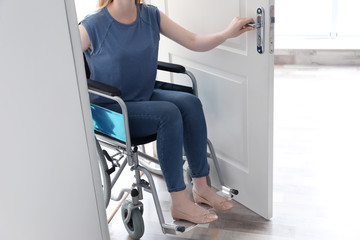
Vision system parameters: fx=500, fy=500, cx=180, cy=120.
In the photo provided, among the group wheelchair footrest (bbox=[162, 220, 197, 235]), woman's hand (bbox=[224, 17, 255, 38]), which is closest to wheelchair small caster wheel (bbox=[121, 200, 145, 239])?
wheelchair footrest (bbox=[162, 220, 197, 235])

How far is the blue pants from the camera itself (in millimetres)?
2021

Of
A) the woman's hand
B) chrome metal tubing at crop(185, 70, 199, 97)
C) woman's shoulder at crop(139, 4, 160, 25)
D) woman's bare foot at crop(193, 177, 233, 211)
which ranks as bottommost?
woman's bare foot at crop(193, 177, 233, 211)

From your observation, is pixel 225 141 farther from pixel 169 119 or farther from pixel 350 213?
pixel 350 213

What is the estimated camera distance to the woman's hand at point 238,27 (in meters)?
2.01

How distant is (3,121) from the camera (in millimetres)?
1214

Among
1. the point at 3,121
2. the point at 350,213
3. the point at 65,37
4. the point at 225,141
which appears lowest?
the point at 350,213

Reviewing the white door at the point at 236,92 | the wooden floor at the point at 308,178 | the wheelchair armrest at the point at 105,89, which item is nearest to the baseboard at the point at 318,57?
the wooden floor at the point at 308,178

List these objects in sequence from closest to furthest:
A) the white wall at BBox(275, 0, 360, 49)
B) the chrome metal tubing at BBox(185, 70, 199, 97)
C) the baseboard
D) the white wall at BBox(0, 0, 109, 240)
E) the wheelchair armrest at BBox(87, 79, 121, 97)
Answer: the white wall at BBox(0, 0, 109, 240)
the wheelchair armrest at BBox(87, 79, 121, 97)
the chrome metal tubing at BBox(185, 70, 199, 97)
the baseboard
the white wall at BBox(275, 0, 360, 49)

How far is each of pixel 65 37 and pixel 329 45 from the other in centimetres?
372

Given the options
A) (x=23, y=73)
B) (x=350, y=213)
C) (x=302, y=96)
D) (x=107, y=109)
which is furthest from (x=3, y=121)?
(x=302, y=96)

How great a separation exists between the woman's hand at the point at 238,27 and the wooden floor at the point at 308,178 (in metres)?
0.87

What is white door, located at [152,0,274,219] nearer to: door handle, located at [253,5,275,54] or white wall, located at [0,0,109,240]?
door handle, located at [253,5,275,54]

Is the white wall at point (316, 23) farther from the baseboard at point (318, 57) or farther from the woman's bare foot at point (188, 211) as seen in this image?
the woman's bare foot at point (188, 211)

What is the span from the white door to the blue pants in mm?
207
